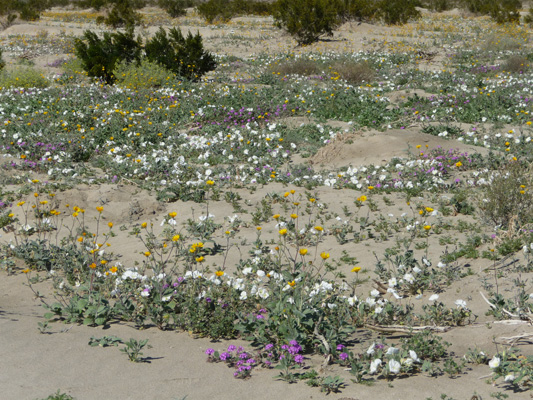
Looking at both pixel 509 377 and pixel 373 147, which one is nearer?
pixel 509 377

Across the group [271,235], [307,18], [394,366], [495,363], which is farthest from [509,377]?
[307,18]

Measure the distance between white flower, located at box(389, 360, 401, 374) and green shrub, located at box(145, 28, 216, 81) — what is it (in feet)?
43.2

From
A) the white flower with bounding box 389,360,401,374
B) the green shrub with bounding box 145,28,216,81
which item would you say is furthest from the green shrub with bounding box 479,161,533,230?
the green shrub with bounding box 145,28,216,81

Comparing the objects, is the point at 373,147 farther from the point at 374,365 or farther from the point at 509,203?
the point at 374,365

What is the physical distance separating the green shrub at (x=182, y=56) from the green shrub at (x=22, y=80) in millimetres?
3046

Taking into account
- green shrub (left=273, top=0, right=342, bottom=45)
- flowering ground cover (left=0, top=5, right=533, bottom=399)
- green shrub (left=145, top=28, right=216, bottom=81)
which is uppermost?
green shrub (left=273, top=0, right=342, bottom=45)

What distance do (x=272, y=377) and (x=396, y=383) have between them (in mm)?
754

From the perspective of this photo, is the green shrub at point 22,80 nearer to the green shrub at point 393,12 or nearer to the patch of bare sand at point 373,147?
the patch of bare sand at point 373,147

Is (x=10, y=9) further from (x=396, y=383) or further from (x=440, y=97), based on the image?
(x=396, y=383)

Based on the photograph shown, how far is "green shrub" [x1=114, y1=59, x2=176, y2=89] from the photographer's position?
14.0 metres

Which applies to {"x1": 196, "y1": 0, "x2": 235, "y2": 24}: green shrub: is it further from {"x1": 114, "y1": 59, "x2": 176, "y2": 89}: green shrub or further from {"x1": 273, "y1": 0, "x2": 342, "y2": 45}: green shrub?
{"x1": 114, "y1": 59, "x2": 176, "y2": 89}: green shrub

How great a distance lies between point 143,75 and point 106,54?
8.78ft

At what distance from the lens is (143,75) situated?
14203 mm

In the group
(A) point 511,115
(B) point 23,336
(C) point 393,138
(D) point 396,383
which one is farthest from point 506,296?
(A) point 511,115
